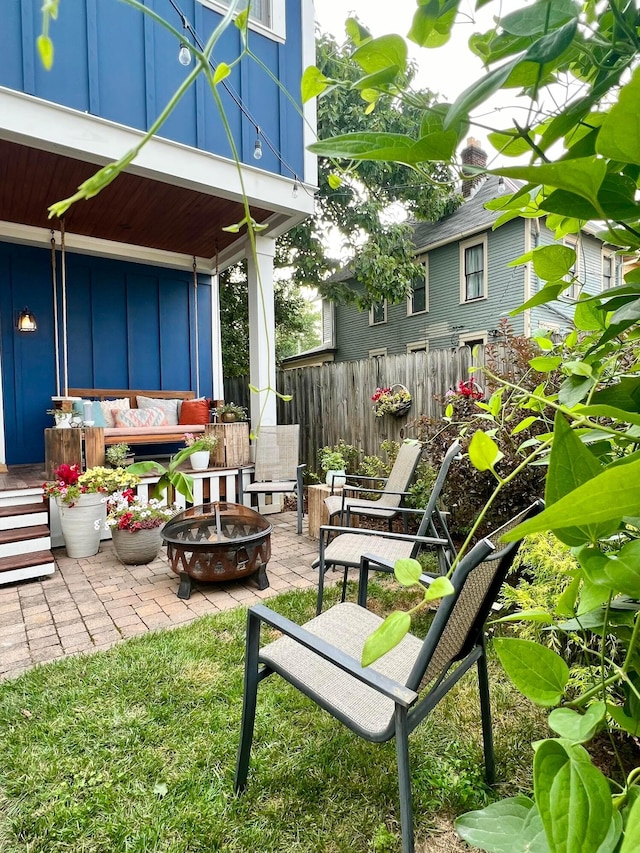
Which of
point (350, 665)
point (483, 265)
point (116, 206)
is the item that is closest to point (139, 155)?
point (116, 206)

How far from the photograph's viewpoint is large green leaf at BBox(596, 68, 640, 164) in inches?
11.7

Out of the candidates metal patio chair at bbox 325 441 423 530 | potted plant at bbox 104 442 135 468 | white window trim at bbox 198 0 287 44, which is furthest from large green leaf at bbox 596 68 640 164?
white window trim at bbox 198 0 287 44

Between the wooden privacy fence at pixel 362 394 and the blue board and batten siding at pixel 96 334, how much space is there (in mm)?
1463

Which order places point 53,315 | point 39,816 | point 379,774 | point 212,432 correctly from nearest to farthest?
point 39,816 < point 379,774 < point 212,432 < point 53,315

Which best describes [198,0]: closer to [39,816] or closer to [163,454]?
[163,454]

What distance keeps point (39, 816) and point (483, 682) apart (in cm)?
152

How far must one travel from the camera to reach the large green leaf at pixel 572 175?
1.01 ft

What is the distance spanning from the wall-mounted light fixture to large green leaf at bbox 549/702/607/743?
247 inches

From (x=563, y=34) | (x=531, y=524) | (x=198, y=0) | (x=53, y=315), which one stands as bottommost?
(x=531, y=524)

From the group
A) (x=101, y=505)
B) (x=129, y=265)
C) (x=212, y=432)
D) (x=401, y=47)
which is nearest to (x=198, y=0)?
(x=129, y=265)

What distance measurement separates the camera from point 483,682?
5.49 feet

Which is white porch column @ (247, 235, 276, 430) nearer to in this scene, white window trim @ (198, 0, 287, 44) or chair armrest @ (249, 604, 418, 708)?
white window trim @ (198, 0, 287, 44)

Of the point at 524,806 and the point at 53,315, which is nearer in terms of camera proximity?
the point at 524,806

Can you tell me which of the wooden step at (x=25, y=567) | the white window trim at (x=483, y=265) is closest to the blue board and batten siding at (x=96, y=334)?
the wooden step at (x=25, y=567)
